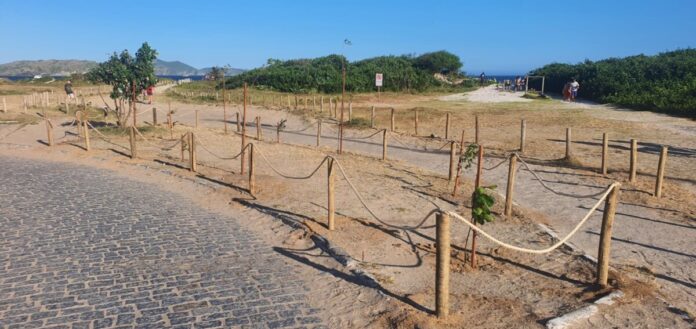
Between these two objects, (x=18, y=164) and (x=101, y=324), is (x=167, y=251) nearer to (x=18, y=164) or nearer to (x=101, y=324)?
(x=101, y=324)

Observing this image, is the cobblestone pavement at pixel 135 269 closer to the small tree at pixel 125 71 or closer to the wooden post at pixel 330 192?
the wooden post at pixel 330 192

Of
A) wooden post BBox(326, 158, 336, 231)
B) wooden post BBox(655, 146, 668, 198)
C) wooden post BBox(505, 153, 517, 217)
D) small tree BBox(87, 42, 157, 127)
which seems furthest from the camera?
small tree BBox(87, 42, 157, 127)

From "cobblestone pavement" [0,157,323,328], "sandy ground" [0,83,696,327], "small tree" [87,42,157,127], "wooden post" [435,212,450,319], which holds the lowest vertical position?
"cobblestone pavement" [0,157,323,328]

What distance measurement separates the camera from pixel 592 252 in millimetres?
7855

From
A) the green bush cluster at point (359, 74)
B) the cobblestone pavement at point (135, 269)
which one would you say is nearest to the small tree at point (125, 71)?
the cobblestone pavement at point (135, 269)

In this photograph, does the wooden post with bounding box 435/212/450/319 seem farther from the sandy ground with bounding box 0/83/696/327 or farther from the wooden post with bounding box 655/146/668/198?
the wooden post with bounding box 655/146/668/198

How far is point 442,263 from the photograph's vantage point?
17.4 ft

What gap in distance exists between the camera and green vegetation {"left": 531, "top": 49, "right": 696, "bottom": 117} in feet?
92.7

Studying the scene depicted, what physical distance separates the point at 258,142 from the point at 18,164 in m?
7.26

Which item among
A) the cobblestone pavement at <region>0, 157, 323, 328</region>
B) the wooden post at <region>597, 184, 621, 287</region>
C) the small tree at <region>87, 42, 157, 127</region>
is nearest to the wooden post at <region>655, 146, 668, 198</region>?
A: the wooden post at <region>597, 184, 621, 287</region>

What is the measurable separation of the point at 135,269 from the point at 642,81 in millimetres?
36608

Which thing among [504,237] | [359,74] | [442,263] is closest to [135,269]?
[442,263]

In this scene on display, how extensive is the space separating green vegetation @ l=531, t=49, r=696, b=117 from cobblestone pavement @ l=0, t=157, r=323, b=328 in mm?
25671

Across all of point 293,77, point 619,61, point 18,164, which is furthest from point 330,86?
point 18,164
